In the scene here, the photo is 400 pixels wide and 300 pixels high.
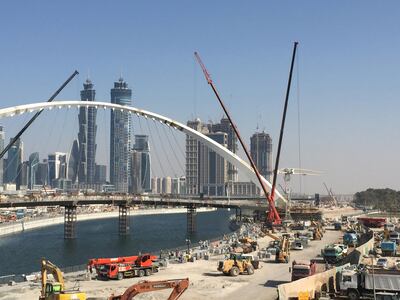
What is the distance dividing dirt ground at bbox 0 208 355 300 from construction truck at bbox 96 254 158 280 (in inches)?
25.3

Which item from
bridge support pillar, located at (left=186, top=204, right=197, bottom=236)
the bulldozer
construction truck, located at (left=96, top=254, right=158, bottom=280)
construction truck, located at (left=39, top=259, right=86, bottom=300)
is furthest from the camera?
bridge support pillar, located at (left=186, top=204, right=197, bottom=236)

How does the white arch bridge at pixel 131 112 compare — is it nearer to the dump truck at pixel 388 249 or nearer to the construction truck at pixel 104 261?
the construction truck at pixel 104 261

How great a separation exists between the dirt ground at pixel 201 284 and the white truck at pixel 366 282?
5452 mm

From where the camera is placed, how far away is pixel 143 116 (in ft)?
381

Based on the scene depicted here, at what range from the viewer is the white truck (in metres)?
31.2

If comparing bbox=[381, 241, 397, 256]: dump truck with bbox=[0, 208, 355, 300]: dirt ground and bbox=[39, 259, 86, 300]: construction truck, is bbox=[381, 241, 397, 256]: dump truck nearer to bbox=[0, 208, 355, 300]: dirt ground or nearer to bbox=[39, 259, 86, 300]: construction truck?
bbox=[0, 208, 355, 300]: dirt ground

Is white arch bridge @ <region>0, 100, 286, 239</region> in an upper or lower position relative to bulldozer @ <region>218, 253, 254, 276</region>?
upper

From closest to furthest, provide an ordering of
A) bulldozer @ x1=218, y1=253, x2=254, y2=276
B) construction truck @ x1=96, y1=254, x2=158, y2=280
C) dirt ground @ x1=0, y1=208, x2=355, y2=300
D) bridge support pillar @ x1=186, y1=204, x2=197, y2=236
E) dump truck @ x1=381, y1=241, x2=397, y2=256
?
dirt ground @ x1=0, y1=208, x2=355, y2=300
construction truck @ x1=96, y1=254, x2=158, y2=280
bulldozer @ x1=218, y1=253, x2=254, y2=276
dump truck @ x1=381, y1=241, x2=397, y2=256
bridge support pillar @ x1=186, y1=204, x2=197, y2=236

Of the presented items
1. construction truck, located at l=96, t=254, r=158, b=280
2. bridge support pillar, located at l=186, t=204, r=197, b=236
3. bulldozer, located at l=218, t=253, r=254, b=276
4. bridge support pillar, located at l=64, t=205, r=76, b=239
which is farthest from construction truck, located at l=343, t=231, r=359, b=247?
bridge support pillar, located at l=64, t=205, r=76, b=239

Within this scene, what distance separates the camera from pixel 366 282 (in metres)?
32.7

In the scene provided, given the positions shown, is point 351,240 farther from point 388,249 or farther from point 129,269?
point 129,269

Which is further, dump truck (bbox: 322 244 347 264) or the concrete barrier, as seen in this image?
dump truck (bbox: 322 244 347 264)

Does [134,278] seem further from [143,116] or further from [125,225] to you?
[125,225]

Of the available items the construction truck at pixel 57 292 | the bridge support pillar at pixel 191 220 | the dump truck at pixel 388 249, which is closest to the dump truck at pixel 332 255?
the dump truck at pixel 388 249
